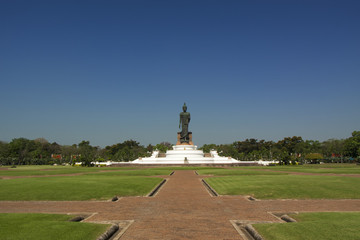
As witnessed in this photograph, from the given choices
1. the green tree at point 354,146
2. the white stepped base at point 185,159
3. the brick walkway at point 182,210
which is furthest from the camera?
the green tree at point 354,146

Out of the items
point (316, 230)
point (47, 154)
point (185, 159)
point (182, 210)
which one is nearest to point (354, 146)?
point (185, 159)

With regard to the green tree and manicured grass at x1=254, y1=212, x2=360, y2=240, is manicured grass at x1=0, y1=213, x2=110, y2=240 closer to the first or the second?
manicured grass at x1=254, y1=212, x2=360, y2=240

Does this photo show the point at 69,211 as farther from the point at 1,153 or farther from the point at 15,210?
the point at 1,153

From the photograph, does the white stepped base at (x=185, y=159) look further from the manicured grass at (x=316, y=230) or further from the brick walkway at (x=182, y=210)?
the manicured grass at (x=316, y=230)

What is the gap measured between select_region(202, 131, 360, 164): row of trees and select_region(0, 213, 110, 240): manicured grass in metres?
56.6

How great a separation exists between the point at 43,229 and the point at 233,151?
340ft

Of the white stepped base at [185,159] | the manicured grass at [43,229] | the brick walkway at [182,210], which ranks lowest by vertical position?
the brick walkway at [182,210]

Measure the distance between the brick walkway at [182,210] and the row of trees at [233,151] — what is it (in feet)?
147

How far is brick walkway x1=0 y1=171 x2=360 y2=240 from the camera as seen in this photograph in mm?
9281

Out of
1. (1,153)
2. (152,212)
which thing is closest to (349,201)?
(152,212)

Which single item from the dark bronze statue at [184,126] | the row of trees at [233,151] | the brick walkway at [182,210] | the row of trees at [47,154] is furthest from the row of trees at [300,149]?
the brick walkway at [182,210]

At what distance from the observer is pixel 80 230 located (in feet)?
28.4

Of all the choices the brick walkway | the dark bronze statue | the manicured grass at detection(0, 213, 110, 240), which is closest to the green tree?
the dark bronze statue

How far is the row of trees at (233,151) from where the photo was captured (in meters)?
75.3
